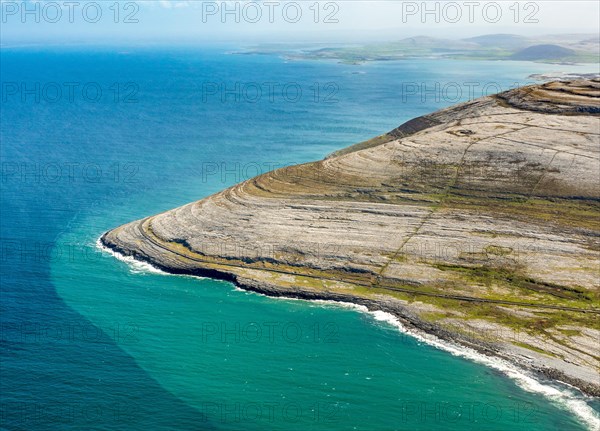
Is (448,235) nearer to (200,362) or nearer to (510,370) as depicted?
(510,370)

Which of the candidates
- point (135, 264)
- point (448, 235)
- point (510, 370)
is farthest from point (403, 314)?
point (135, 264)

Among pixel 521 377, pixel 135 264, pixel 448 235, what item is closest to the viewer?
pixel 521 377

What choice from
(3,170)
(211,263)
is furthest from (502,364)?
(3,170)

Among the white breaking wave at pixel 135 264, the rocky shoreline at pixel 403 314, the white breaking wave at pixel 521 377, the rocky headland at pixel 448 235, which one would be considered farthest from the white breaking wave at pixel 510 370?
the white breaking wave at pixel 135 264

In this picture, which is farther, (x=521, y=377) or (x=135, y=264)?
(x=135, y=264)

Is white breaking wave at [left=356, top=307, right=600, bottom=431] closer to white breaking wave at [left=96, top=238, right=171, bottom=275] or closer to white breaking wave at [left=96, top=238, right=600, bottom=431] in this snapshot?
white breaking wave at [left=96, top=238, right=600, bottom=431]

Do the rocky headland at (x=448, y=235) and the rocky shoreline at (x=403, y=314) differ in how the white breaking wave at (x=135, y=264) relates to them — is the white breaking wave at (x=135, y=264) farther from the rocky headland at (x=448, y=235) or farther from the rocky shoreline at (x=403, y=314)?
the rocky headland at (x=448, y=235)

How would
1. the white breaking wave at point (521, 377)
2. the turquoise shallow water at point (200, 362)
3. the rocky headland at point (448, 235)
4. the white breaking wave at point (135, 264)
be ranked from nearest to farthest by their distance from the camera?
1. the turquoise shallow water at point (200, 362)
2. the white breaking wave at point (521, 377)
3. the rocky headland at point (448, 235)
4. the white breaking wave at point (135, 264)

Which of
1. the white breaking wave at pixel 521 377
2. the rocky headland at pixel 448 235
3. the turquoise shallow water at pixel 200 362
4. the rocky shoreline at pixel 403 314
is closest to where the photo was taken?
the turquoise shallow water at pixel 200 362

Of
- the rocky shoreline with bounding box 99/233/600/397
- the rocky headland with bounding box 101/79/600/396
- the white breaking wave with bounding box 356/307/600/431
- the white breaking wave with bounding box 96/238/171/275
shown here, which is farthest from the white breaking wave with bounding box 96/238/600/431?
the white breaking wave with bounding box 96/238/171/275

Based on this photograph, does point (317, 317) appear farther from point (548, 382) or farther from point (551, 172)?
point (551, 172)
